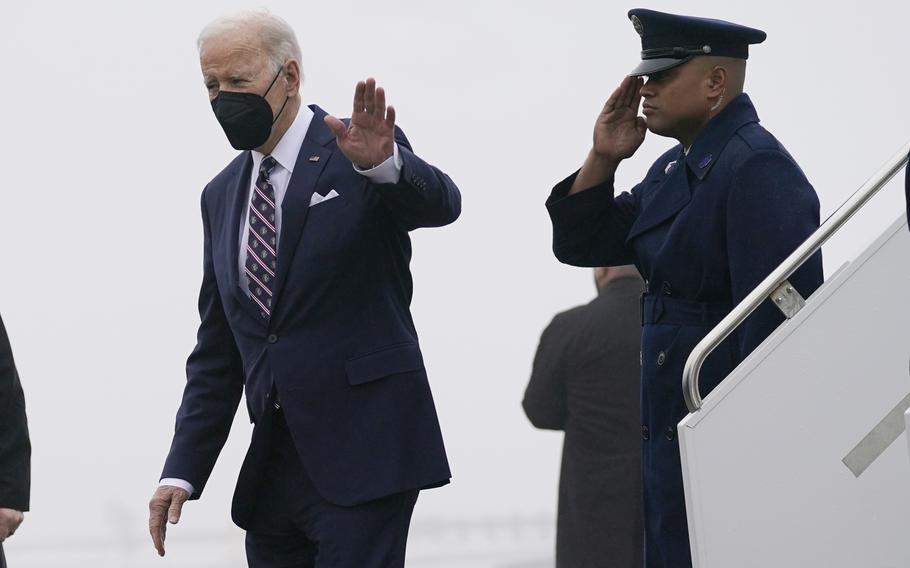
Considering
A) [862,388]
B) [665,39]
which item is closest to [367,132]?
[665,39]

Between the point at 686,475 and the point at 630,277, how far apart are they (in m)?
2.38

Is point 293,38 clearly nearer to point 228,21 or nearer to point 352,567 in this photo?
point 228,21

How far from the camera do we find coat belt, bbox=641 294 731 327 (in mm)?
2676

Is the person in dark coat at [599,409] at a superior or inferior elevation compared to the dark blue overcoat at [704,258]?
inferior

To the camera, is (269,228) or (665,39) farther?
(269,228)

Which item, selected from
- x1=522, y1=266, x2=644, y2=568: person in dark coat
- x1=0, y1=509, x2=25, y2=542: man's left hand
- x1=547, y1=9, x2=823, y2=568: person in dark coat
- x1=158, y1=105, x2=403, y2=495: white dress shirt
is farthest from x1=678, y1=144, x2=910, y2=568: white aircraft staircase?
x1=522, y1=266, x2=644, y2=568: person in dark coat

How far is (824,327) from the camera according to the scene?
8.11 feet

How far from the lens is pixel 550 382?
15.7ft

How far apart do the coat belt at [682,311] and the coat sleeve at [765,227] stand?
0.06 meters

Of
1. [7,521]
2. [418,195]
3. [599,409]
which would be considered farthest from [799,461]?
[599,409]

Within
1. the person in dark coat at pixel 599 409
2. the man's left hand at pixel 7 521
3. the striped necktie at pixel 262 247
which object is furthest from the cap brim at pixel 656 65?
the person in dark coat at pixel 599 409

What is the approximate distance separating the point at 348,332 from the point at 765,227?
31.5 inches

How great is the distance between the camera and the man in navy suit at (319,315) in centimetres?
284

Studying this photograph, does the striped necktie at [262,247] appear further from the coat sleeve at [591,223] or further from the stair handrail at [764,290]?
the stair handrail at [764,290]
